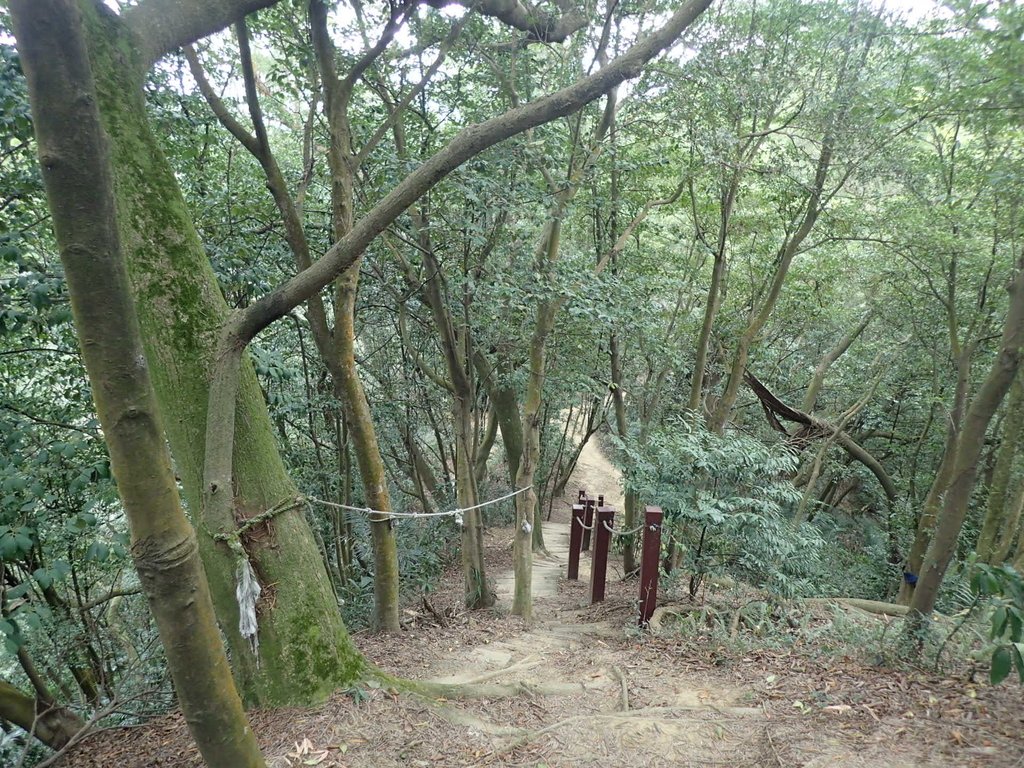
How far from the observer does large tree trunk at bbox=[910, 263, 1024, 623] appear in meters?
3.38

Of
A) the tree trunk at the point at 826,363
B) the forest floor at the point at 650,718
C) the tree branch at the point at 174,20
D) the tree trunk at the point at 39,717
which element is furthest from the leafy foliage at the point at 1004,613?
the tree trunk at the point at 826,363

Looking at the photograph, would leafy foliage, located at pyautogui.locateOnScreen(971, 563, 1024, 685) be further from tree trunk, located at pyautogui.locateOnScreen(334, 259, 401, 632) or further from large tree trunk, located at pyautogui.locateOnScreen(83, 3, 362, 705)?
tree trunk, located at pyautogui.locateOnScreen(334, 259, 401, 632)

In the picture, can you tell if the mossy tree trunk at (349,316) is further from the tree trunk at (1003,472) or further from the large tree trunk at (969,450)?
the tree trunk at (1003,472)

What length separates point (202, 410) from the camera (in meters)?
2.83

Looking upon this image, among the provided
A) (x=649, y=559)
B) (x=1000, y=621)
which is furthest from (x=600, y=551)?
(x=1000, y=621)

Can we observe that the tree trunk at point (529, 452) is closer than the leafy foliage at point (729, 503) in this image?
No

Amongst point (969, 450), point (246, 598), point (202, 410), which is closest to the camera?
point (246, 598)

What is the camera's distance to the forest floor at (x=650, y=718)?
9.08 ft

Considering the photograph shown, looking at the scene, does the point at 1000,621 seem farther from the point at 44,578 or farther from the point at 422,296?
the point at 422,296

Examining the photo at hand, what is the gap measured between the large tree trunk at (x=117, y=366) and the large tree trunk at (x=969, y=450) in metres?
3.88

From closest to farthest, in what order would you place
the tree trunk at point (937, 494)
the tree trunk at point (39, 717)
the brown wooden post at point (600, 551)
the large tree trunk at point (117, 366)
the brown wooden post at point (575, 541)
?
the large tree trunk at point (117, 366), the tree trunk at point (39, 717), the brown wooden post at point (600, 551), the tree trunk at point (937, 494), the brown wooden post at point (575, 541)

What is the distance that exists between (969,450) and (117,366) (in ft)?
14.0

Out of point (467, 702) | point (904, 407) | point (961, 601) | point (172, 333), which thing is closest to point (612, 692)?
point (467, 702)

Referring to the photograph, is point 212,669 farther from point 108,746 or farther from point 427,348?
point 427,348
